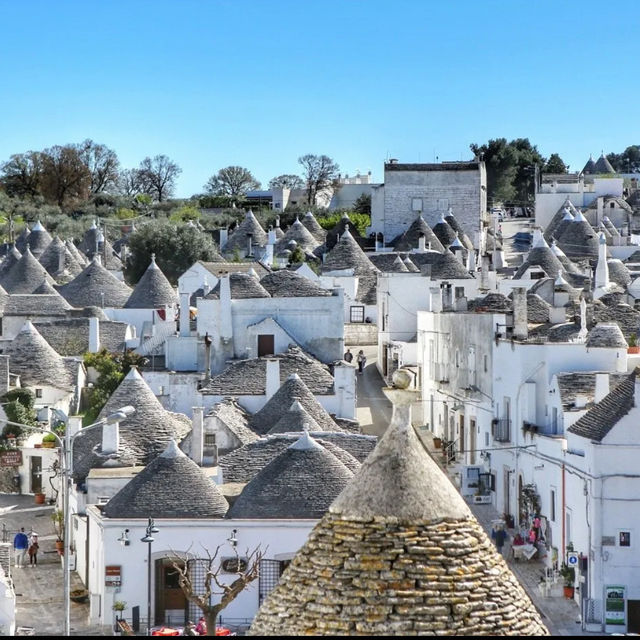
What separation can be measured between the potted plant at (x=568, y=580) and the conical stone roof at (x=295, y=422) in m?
9.50

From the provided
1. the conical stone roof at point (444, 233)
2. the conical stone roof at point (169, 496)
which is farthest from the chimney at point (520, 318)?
the conical stone roof at point (444, 233)

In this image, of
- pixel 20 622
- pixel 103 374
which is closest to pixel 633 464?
pixel 20 622

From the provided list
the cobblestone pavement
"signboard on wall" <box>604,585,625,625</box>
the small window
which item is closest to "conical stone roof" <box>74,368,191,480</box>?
the cobblestone pavement

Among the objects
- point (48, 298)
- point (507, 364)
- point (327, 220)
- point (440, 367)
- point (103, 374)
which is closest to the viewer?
point (507, 364)

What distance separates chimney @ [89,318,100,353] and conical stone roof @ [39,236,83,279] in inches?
945

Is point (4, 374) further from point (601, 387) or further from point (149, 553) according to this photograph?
point (601, 387)

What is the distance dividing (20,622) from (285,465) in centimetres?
623

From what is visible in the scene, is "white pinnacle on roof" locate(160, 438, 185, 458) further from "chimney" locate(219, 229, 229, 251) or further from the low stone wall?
"chimney" locate(219, 229, 229, 251)

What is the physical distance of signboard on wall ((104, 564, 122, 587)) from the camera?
35.3 metres

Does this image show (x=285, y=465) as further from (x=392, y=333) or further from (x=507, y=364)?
(x=392, y=333)

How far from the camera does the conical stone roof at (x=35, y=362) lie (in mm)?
60031

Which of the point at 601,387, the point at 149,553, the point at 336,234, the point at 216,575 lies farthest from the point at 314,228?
the point at 216,575

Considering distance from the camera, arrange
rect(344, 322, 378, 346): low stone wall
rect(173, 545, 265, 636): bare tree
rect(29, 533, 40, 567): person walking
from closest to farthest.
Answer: rect(173, 545, 265, 636): bare tree → rect(29, 533, 40, 567): person walking → rect(344, 322, 378, 346): low stone wall

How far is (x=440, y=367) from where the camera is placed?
57.0m
